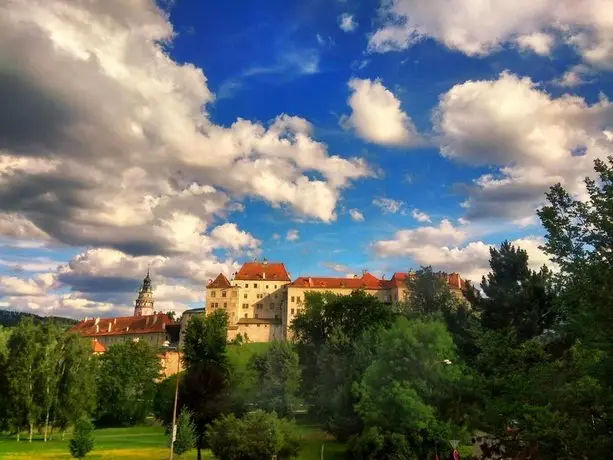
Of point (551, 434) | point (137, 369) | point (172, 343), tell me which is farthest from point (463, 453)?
point (172, 343)

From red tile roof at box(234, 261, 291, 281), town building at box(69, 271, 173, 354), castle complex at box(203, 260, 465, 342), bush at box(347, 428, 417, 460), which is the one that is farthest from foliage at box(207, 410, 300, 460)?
town building at box(69, 271, 173, 354)

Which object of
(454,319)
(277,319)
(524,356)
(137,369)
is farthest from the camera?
(277,319)

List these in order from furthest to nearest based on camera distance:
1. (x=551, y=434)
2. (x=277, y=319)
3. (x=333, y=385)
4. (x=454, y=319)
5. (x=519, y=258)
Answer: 1. (x=277, y=319)
2. (x=333, y=385)
3. (x=454, y=319)
4. (x=519, y=258)
5. (x=551, y=434)

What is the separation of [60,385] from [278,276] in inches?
3617

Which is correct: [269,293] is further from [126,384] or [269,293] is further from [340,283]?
[126,384]

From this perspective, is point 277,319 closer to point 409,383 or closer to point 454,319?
point 454,319

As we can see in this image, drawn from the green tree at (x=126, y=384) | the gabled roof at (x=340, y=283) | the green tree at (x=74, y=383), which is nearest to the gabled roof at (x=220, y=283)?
the gabled roof at (x=340, y=283)

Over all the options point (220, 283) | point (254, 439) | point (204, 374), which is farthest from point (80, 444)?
point (220, 283)

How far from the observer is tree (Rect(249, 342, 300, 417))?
56.4m

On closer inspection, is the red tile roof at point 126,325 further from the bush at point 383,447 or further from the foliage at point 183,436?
the bush at point 383,447

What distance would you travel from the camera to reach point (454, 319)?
53.2m

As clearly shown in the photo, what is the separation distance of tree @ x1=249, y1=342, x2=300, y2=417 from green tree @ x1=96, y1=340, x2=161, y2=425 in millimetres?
33086

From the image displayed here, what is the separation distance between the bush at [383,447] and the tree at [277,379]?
677 inches

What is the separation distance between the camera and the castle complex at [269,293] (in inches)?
5591
